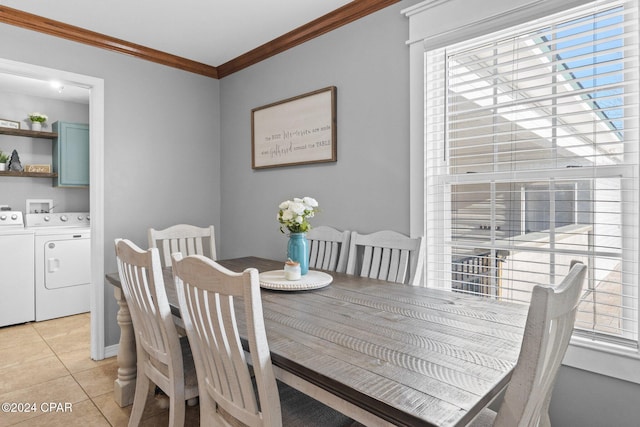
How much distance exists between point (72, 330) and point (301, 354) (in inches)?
134

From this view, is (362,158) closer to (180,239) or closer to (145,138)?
(180,239)

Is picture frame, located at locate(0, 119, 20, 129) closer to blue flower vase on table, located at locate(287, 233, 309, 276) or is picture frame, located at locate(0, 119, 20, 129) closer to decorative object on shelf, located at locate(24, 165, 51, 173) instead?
decorative object on shelf, located at locate(24, 165, 51, 173)

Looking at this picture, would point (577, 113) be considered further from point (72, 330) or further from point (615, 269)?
point (72, 330)

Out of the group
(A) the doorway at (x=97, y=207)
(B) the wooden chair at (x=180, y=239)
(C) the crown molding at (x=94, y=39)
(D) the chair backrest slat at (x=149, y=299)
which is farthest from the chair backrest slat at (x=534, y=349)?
(C) the crown molding at (x=94, y=39)

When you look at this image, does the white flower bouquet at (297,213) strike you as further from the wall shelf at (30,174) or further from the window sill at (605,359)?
the wall shelf at (30,174)

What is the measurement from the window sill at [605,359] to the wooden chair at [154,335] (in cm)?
167

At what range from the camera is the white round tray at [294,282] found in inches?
71.6

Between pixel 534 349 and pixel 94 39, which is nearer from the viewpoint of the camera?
pixel 534 349

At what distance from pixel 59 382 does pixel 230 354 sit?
2.11m

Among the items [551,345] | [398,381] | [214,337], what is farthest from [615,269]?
[214,337]

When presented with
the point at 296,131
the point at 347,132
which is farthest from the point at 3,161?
the point at 347,132

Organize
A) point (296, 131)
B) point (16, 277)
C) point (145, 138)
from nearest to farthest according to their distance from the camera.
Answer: point (296, 131)
point (145, 138)
point (16, 277)

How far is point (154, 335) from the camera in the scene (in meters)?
1.65

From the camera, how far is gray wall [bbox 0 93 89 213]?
4.21 metres
